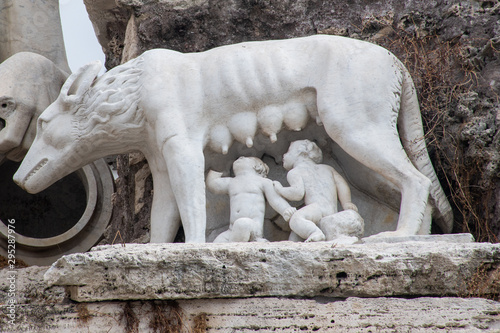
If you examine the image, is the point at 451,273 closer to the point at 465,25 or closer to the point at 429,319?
the point at 429,319

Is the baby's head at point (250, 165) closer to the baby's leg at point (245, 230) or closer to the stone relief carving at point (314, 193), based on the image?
the stone relief carving at point (314, 193)

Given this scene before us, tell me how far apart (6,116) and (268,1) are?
1.55 m

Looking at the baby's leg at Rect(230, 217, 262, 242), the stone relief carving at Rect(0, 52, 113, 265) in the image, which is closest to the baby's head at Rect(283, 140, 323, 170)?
the baby's leg at Rect(230, 217, 262, 242)

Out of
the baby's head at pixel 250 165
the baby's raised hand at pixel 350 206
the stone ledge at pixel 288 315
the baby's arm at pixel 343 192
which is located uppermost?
the baby's head at pixel 250 165

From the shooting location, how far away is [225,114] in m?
4.04

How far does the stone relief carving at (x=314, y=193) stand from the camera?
12.4 feet

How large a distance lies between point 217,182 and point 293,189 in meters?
0.37

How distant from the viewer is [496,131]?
4129mm

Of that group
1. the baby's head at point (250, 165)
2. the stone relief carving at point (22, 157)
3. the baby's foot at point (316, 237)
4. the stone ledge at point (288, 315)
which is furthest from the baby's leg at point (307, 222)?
the stone relief carving at point (22, 157)

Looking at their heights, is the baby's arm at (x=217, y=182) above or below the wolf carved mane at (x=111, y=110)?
below

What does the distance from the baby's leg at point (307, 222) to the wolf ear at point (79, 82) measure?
1159mm

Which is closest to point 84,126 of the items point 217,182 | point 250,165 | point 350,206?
point 217,182

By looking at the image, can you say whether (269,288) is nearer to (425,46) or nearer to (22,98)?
(425,46)

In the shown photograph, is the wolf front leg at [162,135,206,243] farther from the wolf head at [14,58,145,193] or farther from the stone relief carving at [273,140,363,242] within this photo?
the stone relief carving at [273,140,363,242]
